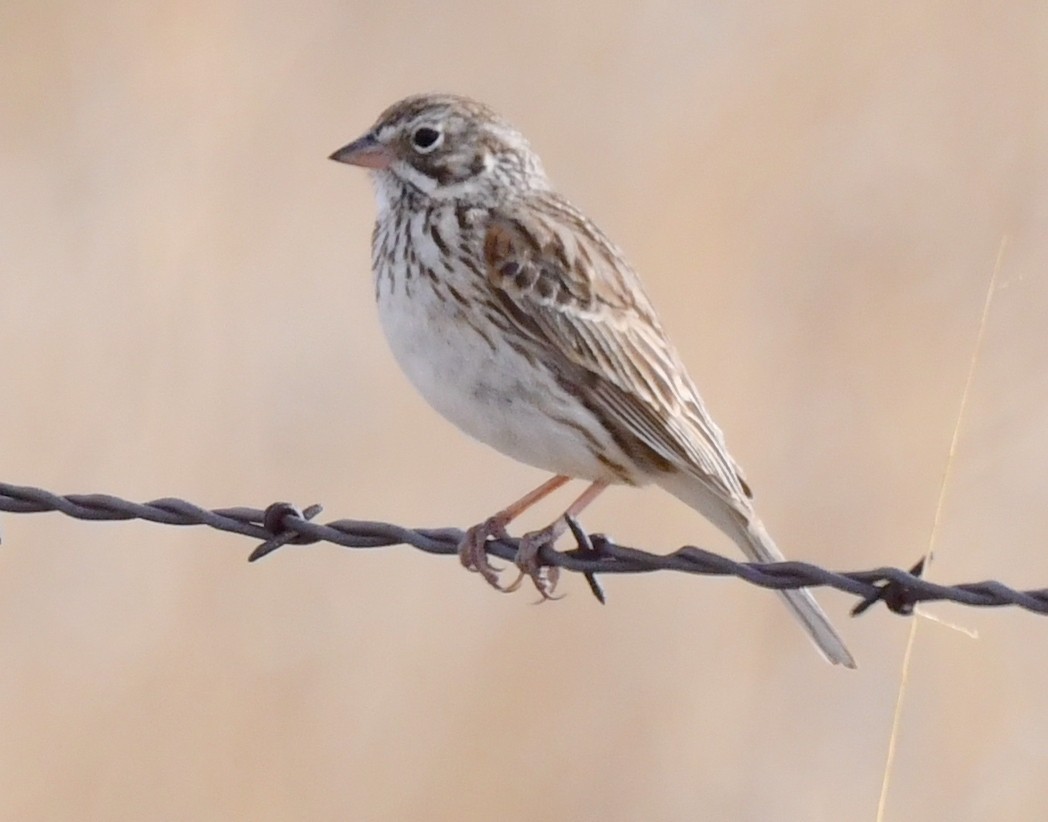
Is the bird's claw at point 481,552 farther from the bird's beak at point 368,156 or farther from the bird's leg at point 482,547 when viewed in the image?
the bird's beak at point 368,156

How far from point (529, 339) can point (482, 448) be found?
2.71 metres

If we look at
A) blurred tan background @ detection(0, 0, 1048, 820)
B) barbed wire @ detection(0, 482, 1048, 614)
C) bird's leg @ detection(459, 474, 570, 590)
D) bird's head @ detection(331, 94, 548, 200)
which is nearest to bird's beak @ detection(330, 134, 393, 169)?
bird's head @ detection(331, 94, 548, 200)

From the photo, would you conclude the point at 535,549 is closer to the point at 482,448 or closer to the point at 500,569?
the point at 500,569

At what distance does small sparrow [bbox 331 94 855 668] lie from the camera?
368cm

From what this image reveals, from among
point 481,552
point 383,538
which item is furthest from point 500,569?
point 383,538

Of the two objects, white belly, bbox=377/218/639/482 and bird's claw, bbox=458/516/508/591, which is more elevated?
white belly, bbox=377/218/639/482

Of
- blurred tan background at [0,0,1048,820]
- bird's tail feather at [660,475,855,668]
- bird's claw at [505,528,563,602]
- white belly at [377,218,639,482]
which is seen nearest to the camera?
bird's claw at [505,528,563,602]

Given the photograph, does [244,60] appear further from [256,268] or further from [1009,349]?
[1009,349]

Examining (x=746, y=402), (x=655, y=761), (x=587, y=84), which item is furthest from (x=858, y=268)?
(x=655, y=761)

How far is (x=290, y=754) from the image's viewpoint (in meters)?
5.72

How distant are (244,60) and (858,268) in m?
2.51

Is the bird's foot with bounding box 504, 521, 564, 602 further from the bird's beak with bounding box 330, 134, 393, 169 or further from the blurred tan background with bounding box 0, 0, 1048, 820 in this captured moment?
the blurred tan background with bounding box 0, 0, 1048, 820

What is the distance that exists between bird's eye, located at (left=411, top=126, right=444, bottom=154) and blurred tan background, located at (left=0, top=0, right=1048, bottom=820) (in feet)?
6.84

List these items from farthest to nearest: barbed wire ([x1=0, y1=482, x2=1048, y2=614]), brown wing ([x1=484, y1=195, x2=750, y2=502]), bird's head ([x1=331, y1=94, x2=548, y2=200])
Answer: bird's head ([x1=331, y1=94, x2=548, y2=200]) → brown wing ([x1=484, y1=195, x2=750, y2=502]) → barbed wire ([x1=0, y1=482, x2=1048, y2=614])
